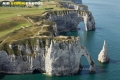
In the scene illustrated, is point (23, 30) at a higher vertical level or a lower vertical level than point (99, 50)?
higher

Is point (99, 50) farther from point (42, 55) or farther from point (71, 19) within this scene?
point (71, 19)

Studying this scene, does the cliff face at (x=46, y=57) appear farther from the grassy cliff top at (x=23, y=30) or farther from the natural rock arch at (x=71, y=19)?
the natural rock arch at (x=71, y=19)

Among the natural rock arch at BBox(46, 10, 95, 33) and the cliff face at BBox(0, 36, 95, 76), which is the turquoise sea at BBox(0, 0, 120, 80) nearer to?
the cliff face at BBox(0, 36, 95, 76)

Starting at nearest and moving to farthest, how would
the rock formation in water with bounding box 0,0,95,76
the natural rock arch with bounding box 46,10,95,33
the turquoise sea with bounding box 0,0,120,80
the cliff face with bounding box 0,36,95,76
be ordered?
the turquoise sea with bounding box 0,0,120,80, the cliff face with bounding box 0,36,95,76, the rock formation in water with bounding box 0,0,95,76, the natural rock arch with bounding box 46,10,95,33

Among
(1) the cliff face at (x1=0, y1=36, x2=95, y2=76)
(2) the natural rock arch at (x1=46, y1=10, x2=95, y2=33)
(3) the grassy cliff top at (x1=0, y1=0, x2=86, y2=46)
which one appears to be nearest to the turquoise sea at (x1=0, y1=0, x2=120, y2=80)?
(1) the cliff face at (x1=0, y1=36, x2=95, y2=76)

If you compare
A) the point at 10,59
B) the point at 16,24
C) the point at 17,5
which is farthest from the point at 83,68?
the point at 17,5

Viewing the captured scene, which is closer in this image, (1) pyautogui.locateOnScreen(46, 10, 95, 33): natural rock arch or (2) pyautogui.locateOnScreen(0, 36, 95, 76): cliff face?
(2) pyautogui.locateOnScreen(0, 36, 95, 76): cliff face

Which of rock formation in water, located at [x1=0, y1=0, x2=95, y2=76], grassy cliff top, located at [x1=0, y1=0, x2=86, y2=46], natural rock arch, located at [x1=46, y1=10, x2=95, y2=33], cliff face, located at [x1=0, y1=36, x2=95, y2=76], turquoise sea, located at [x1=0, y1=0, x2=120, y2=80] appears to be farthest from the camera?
natural rock arch, located at [x1=46, y1=10, x2=95, y2=33]

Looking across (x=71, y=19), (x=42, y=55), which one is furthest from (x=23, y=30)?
(x=71, y=19)
